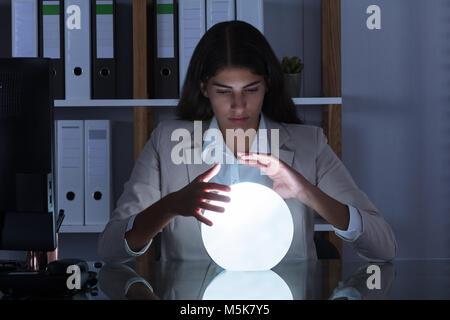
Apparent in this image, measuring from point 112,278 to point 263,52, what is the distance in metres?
0.81

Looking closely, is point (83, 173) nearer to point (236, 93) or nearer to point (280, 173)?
point (236, 93)

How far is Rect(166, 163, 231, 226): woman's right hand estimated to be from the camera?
79 centimetres

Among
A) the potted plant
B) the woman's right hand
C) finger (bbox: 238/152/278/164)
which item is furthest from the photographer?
the potted plant

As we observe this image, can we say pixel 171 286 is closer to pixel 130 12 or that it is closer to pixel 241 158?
pixel 241 158

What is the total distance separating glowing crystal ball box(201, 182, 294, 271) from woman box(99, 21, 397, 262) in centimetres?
25

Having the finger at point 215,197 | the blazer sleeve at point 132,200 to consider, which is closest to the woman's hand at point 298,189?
the finger at point 215,197

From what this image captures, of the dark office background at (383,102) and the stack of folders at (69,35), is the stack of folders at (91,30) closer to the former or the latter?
the stack of folders at (69,35)

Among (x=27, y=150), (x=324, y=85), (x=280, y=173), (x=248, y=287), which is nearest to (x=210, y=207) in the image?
(x=248, y=287)

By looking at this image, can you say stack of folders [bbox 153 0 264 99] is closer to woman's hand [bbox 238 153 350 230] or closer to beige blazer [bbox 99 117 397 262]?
beige blazer [bbox 99 117 397 262]

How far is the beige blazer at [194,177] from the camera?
4.44 feet

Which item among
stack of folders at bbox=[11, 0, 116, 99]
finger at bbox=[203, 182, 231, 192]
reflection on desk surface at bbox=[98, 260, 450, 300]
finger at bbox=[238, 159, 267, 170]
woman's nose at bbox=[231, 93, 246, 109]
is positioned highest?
stack of folders at bbox=[11, 0, 116, 99]

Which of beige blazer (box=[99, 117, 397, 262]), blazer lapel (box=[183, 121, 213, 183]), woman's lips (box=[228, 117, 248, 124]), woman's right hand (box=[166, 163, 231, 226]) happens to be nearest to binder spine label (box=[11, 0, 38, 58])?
beige blazer (box=[99, 117, 397, 262])

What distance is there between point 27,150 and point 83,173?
93 centimetres
